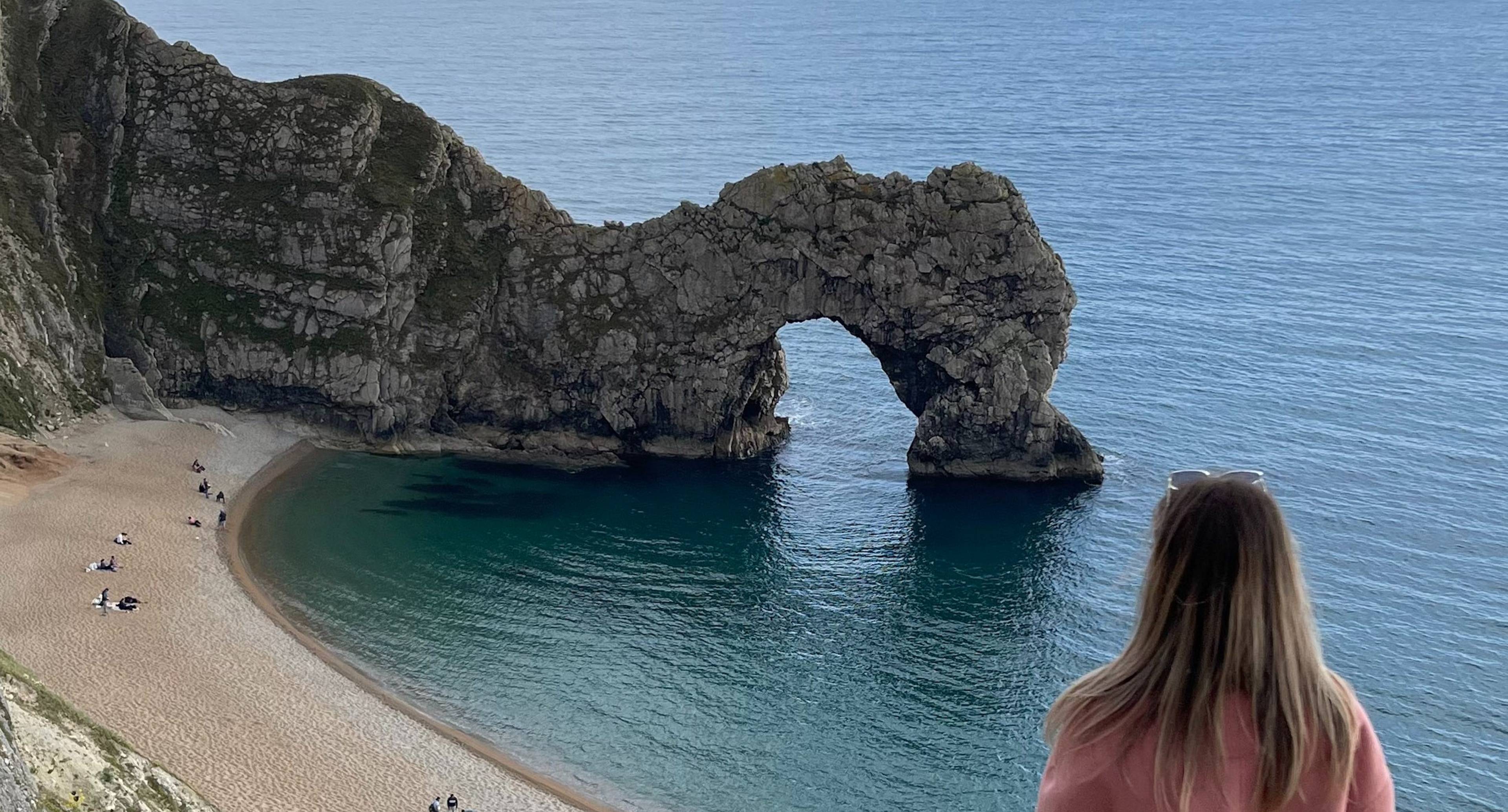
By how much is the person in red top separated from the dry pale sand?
51422 millimetres

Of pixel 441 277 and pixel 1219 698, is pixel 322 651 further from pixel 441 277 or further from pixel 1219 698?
pixel 1219 698

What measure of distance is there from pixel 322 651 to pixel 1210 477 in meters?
65.5

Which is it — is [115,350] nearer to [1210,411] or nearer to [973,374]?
[973,374]

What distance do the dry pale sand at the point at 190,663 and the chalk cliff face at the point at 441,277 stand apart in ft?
34.2

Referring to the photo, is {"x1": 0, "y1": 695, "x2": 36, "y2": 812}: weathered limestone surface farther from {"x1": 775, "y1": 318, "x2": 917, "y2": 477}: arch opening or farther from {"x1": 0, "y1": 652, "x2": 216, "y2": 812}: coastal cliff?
{"x1": 775, "y1": 318, "x2": 917, "y2": 477}: arch opening

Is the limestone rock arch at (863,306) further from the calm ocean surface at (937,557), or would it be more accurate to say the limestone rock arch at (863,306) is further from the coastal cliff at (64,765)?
the coastal cliff at (64,765)

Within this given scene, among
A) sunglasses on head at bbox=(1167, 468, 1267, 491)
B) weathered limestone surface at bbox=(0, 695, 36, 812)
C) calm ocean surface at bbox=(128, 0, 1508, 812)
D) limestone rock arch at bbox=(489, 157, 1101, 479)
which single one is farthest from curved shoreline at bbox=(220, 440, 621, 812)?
sunglasses on head at bbox=(1167, 468, 1267, 491)

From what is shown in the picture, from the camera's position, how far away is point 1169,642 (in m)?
6.08

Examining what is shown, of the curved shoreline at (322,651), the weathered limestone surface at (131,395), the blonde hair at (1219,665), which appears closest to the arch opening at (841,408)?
the curved shoreline at (322,651)

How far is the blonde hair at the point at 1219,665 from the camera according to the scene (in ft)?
19.2

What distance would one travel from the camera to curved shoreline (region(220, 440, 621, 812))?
2224 inches

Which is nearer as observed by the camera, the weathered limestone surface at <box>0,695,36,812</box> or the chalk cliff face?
the weathered limestone surface at <box>0,695,36,812</box>

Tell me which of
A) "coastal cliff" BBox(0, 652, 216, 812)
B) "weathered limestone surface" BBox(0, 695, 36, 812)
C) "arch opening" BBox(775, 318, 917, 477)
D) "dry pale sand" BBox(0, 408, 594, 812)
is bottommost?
"dry pale sand" BBox(0, 408, 594, 812)

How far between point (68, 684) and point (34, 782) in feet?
116
